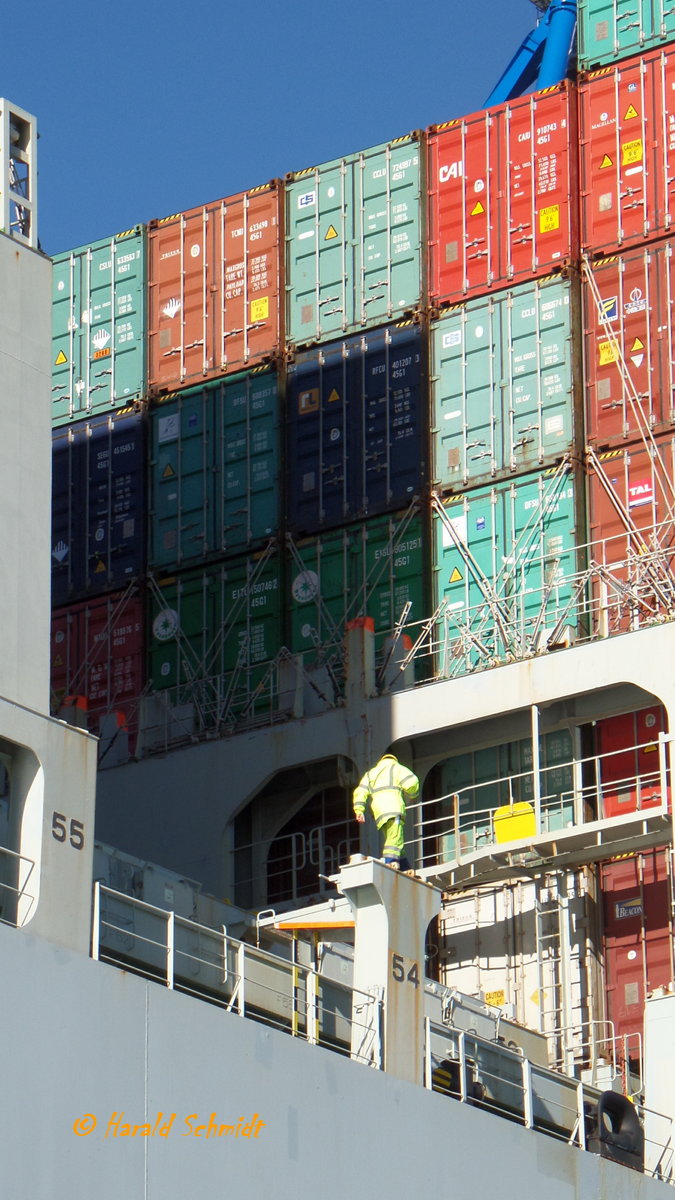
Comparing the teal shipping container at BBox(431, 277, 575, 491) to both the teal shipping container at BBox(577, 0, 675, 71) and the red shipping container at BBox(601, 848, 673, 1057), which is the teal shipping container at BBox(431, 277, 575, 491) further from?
the red shipping container at BBox(601, 848, 673, 1057)

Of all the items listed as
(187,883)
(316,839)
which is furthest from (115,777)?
(187,883)

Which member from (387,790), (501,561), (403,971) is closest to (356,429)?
(501,561)

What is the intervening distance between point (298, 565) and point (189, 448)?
3.26 meters

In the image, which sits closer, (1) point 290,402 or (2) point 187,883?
(2) point 187,883

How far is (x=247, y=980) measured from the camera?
21.3m

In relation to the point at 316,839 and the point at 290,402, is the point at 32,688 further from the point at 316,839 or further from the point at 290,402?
the point at 290,402

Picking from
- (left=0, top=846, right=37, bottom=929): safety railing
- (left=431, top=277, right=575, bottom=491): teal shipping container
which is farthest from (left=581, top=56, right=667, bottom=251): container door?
(left=0, top=846, right=37, bottom=929): safety railing

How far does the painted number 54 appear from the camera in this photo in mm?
22531

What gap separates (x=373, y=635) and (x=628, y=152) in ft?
25.8

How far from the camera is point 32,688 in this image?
19.7 metres

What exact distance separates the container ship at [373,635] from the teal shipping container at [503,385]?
0.05 m

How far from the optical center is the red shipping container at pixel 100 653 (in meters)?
35.3

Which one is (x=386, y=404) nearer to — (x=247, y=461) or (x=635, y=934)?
(x=247, y=461)

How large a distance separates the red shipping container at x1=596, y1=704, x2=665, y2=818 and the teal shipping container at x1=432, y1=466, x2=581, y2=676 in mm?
1444
